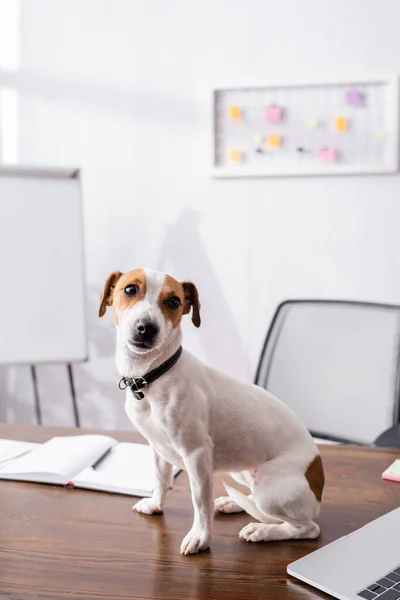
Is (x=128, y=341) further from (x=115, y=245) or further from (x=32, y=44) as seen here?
(x=32, y=44)

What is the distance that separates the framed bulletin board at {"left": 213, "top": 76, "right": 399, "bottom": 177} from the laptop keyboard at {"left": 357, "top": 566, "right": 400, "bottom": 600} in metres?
2.06

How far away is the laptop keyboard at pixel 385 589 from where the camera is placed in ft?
2.60

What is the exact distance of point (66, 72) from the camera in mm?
2949

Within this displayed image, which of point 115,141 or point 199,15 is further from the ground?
point 199,15

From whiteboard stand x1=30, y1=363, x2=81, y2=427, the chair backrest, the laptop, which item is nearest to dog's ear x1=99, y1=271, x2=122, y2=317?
the laptop

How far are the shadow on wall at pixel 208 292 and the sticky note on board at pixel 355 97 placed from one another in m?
0.79

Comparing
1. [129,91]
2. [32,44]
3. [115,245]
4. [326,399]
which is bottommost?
[326,399]

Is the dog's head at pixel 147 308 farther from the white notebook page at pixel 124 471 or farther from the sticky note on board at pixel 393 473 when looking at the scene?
the sticky note on board at pixel 393 473

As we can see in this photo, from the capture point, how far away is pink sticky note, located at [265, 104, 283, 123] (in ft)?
8.86

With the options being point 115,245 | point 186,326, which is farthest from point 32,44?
point 186,326

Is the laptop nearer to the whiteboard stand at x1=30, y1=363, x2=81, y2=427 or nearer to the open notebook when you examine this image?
the open notebook

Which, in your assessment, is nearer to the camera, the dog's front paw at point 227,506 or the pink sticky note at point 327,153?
the dog's front paw at point 227,506

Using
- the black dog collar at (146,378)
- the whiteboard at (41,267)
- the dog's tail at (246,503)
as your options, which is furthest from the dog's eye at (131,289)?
the whiteboard at (41,267)

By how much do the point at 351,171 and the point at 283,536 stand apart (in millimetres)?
1969
